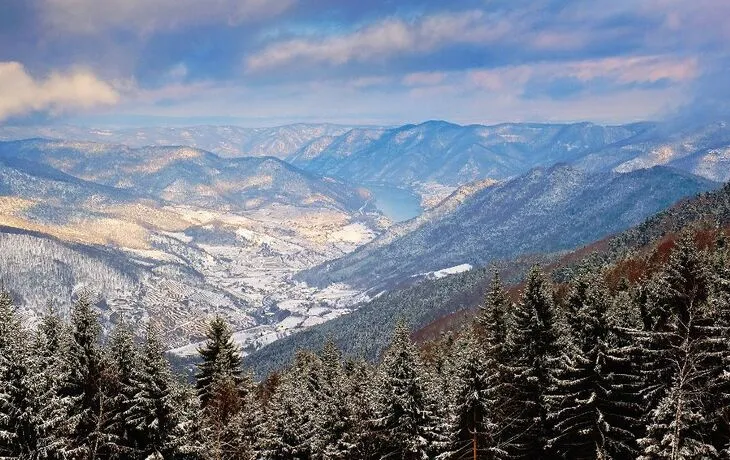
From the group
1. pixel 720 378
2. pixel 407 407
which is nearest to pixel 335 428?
pixel 407 407

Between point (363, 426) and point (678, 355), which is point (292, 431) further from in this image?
point (678, 355)

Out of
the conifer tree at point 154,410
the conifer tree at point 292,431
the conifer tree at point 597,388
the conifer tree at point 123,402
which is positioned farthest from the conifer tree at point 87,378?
the conifer tree at point 597,388

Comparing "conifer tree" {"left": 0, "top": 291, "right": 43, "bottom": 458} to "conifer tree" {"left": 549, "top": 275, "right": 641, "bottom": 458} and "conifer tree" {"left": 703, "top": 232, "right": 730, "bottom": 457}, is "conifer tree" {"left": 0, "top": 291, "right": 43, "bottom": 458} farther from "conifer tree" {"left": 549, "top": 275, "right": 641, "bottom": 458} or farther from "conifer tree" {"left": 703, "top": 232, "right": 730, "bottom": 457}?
"conifer tree" {"left": 703, "top": 232, "right": 730, "bottom": 457}

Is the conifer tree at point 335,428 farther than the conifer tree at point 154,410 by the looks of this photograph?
Yes

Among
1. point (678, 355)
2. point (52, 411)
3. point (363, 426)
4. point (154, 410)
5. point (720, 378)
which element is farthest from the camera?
point (363, 426)

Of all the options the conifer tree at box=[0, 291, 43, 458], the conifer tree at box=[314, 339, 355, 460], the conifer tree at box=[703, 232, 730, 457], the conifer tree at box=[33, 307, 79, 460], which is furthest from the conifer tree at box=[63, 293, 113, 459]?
the conifer tree at box=[703, 232, 730, 457]

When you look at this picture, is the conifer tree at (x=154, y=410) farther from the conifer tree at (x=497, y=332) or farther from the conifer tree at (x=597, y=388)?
the conifer tree at (x=597, y=388)
